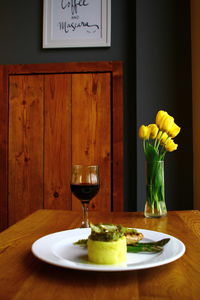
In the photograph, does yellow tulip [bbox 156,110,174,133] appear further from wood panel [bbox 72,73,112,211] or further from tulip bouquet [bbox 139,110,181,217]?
wood panel [bbox 72,73,112,211]

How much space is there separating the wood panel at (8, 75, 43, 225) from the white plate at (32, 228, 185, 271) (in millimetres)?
1584

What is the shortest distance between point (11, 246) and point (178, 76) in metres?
1.78

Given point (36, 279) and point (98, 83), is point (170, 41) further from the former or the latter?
point (36, 279)

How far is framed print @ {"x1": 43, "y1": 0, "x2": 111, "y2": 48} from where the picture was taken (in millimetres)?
2309

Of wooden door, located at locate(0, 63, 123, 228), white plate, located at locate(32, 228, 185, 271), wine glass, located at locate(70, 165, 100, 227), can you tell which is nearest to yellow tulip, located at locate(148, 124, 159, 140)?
wine glass, located at locate(70, 165, 100, 227)

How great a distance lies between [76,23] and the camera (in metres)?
2.34

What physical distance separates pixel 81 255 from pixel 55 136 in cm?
172

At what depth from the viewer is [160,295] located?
1.63 feet

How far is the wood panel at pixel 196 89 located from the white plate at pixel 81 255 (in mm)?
1376

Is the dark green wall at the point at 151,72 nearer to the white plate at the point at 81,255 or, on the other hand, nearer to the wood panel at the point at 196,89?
the wood panel at the point at 196,89

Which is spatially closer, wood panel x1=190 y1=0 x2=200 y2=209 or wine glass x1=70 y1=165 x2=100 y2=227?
wine glass x1=70 y1=165 x2=100 y2=227

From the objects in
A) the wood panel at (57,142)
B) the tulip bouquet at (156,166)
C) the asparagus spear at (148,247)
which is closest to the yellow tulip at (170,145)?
the tulip bouquet at (156,166)

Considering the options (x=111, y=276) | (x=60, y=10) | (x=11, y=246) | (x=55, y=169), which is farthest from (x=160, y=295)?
(x=60, y=10)

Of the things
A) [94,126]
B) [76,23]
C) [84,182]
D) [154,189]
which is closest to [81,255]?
[84,182]
